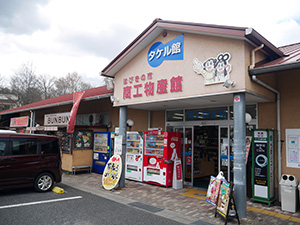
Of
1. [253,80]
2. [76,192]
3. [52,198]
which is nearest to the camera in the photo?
[253,80]

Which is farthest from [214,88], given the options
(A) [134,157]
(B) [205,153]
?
(A) [134,157]

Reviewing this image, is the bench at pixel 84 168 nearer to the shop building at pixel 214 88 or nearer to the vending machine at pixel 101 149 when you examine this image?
the vending machine at pixel 101 149

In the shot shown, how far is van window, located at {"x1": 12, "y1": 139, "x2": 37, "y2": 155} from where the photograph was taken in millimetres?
6996

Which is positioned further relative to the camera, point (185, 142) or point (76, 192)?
point (185, 142)

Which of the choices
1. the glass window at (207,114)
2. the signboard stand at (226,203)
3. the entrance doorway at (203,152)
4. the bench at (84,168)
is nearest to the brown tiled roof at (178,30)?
the glass window at (207,114)

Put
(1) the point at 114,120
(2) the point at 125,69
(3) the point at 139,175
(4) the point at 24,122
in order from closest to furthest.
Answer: (2) the point at 125,69
(3) the point at 139,175
(1) the point at 114,120
(4) the point at 24,122

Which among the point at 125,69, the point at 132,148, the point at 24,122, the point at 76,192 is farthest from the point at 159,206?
the point at 24,122

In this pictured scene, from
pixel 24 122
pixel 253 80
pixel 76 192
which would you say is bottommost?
pixel 76 192

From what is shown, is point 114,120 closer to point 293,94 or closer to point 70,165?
point 70,165

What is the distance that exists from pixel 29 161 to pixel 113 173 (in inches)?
103

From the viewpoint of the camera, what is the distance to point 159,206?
618 cm

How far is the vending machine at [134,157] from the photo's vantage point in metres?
9.16

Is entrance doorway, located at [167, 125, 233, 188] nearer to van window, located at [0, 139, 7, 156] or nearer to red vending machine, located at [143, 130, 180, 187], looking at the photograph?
red vending machine, located at [143, 130, 180, 187]

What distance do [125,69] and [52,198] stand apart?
4.75 metres
